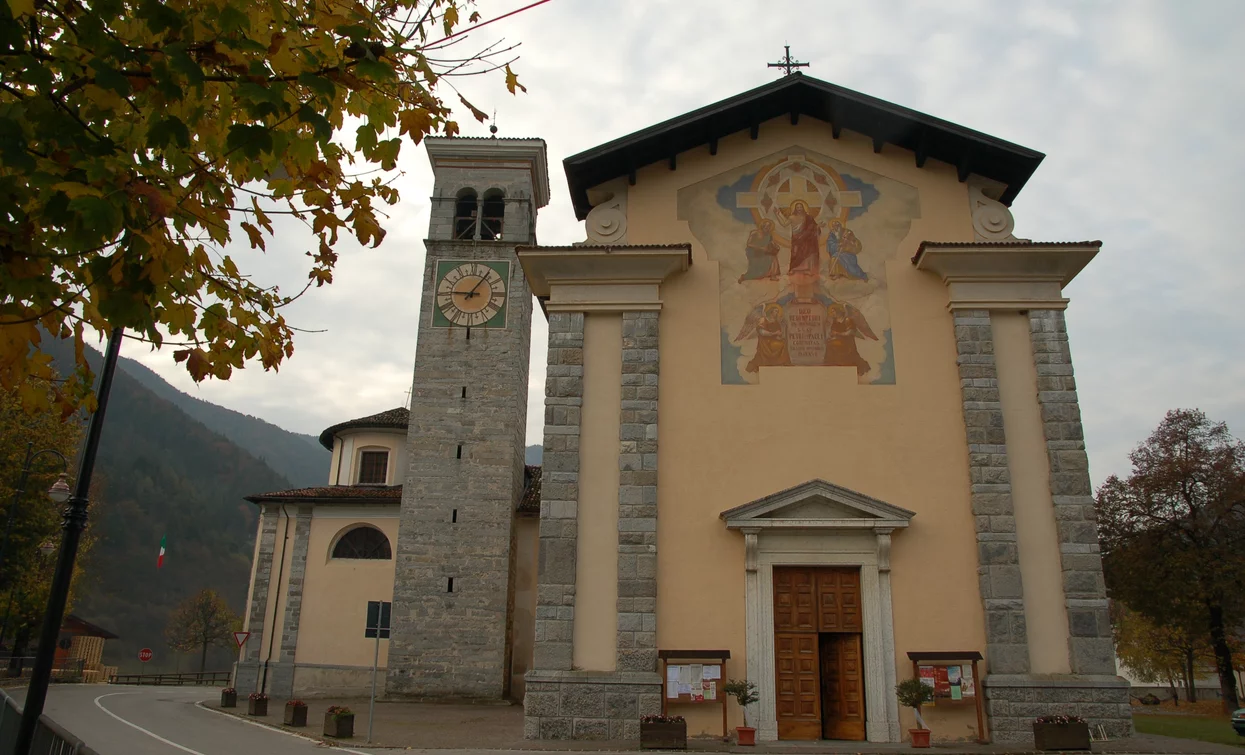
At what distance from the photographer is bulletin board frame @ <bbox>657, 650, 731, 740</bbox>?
11711 mm

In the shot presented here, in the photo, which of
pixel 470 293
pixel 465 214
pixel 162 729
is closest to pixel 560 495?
pixel 162 729

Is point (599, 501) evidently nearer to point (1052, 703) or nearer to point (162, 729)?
point (1052, 703)

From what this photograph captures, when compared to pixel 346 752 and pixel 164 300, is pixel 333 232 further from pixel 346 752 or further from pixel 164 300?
pixel 346 752

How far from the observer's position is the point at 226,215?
14.8 feet

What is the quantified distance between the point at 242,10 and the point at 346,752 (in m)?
11.4

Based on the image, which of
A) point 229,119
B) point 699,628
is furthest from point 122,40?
point 699,628

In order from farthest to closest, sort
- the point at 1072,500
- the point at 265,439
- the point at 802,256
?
the point at 265,439 → the point at 802,256 → the point at 1072,500

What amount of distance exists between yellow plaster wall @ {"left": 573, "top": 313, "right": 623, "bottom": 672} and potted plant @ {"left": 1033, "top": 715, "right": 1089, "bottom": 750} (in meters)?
5.71

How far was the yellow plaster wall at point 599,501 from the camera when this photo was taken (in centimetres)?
1214

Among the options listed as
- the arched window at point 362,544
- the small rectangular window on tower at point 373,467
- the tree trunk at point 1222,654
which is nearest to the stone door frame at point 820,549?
the arched window at point 362,544

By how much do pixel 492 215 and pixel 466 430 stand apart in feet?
25.6

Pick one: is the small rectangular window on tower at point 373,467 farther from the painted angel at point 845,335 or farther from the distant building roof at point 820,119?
the painted angel at point 845,335

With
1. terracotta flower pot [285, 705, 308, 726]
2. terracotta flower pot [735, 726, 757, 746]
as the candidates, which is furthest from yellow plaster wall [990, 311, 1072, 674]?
terracotta flower pot [285, 705, 308, 726]

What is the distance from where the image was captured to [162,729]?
1638 centimetres
